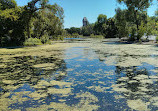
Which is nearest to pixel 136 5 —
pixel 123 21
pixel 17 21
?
pixel 123 21

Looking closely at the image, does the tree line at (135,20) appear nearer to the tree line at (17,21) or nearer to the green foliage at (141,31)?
the green foliage at (141,31)

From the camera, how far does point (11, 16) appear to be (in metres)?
24.0

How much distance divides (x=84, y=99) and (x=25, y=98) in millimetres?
1623

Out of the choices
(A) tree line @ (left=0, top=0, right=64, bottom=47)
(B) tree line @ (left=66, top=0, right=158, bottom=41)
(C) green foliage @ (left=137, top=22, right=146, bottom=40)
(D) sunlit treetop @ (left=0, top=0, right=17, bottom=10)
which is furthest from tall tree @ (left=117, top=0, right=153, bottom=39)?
(D) sunlit treetop @ (left=0, top=0, right=17, bottom=10)

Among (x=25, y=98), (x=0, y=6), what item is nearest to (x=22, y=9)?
(x=0, y=6)

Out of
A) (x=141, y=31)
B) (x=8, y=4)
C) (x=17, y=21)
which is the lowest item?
(x=141, y=31)

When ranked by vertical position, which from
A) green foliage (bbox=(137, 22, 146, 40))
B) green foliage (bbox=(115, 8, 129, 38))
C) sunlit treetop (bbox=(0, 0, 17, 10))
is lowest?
green foliage (bbox=(137, 22, 146, 40))

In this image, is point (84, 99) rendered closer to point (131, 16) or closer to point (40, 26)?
point (40, 26)

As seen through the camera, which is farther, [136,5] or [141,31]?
[136,5]

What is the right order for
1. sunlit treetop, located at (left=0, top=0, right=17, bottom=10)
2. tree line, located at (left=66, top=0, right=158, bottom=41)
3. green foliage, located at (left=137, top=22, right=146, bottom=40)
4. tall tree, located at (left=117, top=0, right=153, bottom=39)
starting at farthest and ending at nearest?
tall tree, located at (left=117, top=0, right=153, bottom=39)
tree line, located at (left=66, top=0, right=158, bottom=41)
green foliage, located at (left=137, top=22, right=146, bottom=40)
sunlit treetop, located at (left=0, top=0, right=17, bottom=10)

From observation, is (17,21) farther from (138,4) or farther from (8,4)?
(138,4)

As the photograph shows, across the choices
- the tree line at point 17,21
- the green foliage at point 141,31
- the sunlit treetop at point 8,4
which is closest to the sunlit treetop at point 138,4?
the green foliage at point 141,31

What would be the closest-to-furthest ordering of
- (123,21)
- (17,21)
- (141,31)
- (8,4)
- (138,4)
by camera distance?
(17,21)
(8,4)
(141,31)
(138,4)
(123,21)

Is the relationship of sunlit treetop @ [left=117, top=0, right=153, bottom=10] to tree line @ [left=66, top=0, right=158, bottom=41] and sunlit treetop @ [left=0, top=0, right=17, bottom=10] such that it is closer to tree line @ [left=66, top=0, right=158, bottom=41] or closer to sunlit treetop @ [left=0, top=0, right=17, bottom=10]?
tree line @ [left=66, top=0, right=158, bottom=41]
